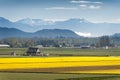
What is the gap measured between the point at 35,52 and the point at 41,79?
3270 inches

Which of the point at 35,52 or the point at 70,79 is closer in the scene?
the point at 70,79

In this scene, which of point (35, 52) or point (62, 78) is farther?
point (35, 52)

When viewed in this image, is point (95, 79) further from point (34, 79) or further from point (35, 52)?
point (35, 52)

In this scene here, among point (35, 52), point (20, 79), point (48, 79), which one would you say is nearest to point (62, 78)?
point (48, 79)

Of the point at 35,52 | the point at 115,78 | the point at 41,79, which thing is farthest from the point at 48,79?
the point at 35,52

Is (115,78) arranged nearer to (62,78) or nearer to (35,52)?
(62,78)

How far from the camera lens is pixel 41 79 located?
138 ft

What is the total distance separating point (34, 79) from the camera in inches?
1651

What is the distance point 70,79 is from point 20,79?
4.90 m

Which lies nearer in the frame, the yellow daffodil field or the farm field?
the farm field

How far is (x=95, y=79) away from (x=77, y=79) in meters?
1.81

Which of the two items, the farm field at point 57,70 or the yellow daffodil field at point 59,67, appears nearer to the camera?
the farm field at point 57,70

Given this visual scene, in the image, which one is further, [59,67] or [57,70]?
Answer: [59,67]

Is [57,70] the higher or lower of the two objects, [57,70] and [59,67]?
the lower
